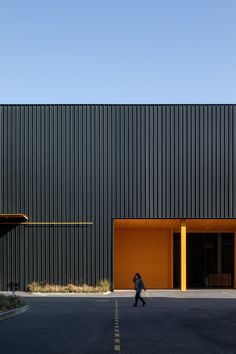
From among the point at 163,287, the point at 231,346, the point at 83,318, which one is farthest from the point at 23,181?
the point at 231,346

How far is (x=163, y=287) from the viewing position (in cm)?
4312

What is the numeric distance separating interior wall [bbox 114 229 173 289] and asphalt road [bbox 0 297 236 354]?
47.5 feet

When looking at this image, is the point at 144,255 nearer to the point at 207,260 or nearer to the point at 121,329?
the point at 207,260

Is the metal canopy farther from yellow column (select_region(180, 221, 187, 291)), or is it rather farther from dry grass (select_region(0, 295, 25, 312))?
dry grass (select_region(0, 295, 25, 312))

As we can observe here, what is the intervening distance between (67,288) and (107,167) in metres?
7.21

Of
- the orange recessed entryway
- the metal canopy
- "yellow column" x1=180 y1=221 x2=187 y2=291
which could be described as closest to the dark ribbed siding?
the metal canopy

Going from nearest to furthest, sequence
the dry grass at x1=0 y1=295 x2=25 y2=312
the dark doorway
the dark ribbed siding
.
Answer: the dry grass at x1=0 y1=295 x2=25 y2=312, the dark ribbed siding, the dark doorway

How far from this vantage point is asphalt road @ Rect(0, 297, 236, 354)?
1374 cm

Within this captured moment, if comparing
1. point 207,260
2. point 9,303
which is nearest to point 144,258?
point 207,260

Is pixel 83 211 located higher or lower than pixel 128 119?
lower

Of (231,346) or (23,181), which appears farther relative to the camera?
(23,181)

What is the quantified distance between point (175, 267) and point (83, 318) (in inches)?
888

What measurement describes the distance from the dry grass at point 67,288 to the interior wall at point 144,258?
5423mm

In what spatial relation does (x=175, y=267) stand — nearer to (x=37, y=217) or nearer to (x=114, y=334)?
(x=37, y=217)
